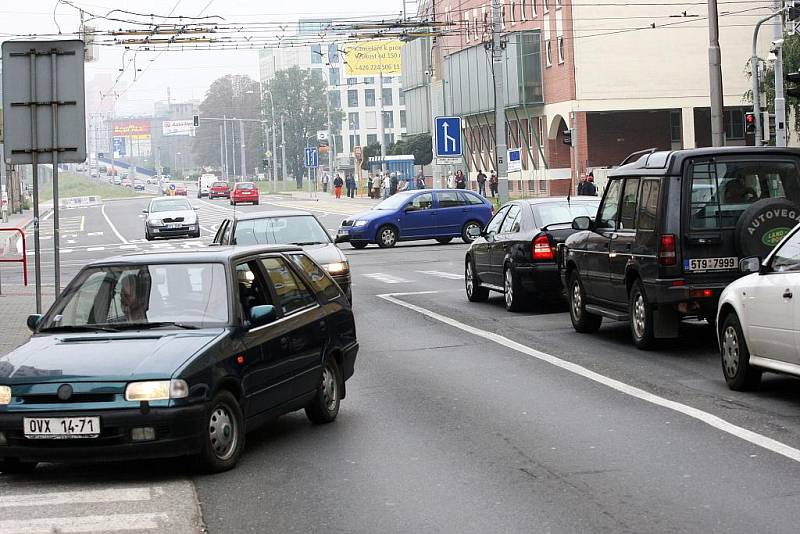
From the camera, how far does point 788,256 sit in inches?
413

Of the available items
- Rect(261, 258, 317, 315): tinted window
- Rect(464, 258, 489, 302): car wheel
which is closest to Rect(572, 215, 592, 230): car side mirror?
Rect(261, 258, 317, 315): tinted window

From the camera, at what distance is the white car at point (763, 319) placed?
1002 cm

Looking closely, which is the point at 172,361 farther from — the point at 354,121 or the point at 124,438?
the point at 354,121

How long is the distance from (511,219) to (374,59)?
7314cm

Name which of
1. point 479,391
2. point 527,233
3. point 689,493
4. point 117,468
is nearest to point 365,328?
point 527,233

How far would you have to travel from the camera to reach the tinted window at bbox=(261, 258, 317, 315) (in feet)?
31.7

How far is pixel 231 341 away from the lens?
28.3ft

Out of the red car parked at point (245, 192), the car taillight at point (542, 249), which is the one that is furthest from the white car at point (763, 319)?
the red car parked at point (245, 192)

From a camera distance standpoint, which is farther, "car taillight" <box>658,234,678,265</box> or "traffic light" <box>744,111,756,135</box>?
"traffic light" <box>744,111,756,135</box>

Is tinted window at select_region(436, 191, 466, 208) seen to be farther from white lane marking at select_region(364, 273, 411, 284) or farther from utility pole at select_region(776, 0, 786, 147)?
white lane marking at select_region(364, 273, 411, 284)

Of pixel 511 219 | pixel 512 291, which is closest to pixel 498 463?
pixel 512 291

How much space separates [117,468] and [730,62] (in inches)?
2372

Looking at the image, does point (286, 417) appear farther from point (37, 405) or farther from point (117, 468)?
point (37, 405)

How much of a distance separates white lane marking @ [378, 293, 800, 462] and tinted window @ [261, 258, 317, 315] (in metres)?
2.79
